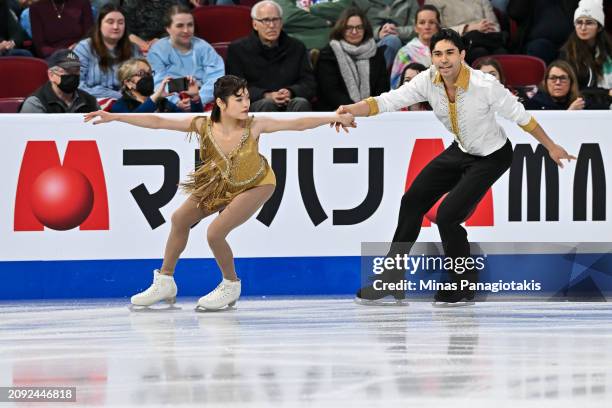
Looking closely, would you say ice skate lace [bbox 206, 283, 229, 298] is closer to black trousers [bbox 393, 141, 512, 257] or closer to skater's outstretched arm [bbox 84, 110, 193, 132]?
skater's outstretched arm [bbox 84, 110, 193, 132]

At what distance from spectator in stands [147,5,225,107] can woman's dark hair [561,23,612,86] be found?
241 centimetres

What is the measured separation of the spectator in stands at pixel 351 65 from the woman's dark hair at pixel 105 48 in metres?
1.33

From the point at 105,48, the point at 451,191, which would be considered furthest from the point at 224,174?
the point at 105,48

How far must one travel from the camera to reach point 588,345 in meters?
5.92

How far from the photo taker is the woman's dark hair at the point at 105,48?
8.95 m

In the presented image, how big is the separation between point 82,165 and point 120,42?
1554 mm

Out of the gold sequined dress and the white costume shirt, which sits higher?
the white costume shirt

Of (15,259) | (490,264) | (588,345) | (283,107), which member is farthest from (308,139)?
(588,345)

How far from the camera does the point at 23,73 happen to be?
9141 mm

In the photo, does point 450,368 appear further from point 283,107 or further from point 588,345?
point 283,107

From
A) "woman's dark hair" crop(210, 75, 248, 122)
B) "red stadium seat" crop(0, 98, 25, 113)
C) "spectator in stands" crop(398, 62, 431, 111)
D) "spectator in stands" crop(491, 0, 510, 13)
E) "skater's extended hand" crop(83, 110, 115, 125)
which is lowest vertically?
"skater's extended hand" crop(83, 110, 115, 125)

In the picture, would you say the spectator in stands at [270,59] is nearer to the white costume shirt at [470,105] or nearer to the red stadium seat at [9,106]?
the red stadium seat at [9,106]

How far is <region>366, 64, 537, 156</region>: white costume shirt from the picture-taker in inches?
277

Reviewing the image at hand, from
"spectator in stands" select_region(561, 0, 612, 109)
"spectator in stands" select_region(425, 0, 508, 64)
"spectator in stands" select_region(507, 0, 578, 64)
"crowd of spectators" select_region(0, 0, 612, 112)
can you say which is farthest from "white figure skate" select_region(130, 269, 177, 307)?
"spectator in stands" select_region(507, 0, 578, 64)
